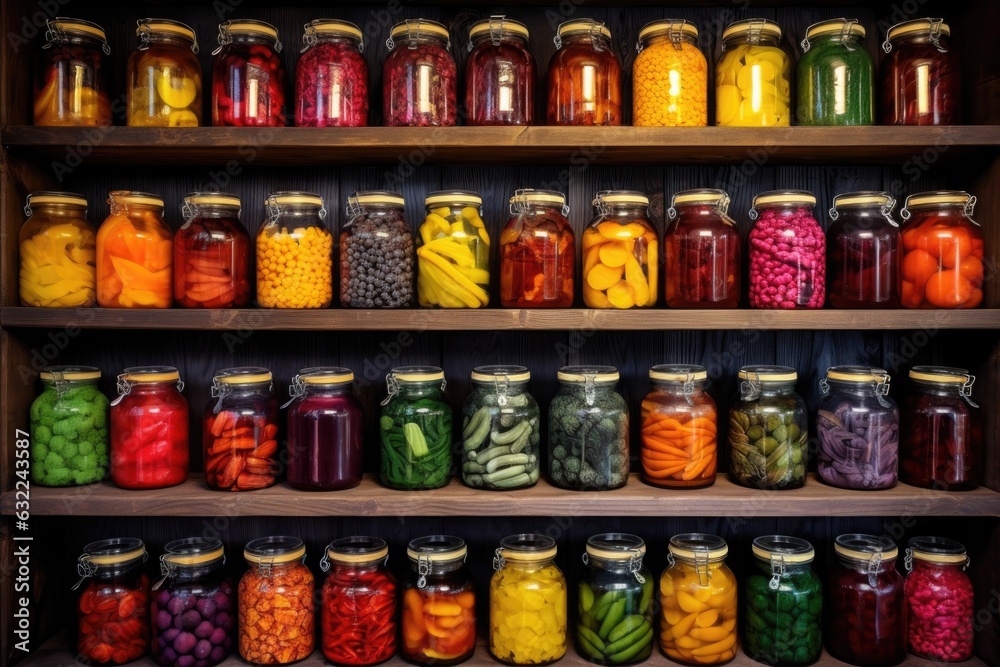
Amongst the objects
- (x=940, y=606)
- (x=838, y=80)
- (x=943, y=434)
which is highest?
(x=838, y=80)

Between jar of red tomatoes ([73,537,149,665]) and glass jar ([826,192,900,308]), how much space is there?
149 cm

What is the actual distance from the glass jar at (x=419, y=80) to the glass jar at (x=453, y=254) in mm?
158

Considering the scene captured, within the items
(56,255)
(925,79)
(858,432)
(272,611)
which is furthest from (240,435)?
(925,79)

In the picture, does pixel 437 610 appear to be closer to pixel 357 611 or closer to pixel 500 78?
pixel 357 611

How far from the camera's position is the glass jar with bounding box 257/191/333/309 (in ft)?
4.67

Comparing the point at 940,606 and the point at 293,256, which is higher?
the point at 293,256

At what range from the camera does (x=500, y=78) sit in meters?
1.46

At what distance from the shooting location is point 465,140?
1384 millimetres

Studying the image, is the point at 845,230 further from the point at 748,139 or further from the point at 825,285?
the point at 748,139

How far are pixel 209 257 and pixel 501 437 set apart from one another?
670mm

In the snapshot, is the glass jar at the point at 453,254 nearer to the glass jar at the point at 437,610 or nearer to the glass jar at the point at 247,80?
the glass jar at the point at 247,80

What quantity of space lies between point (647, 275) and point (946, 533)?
0.91m

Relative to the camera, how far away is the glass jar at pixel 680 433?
1435 millimetres

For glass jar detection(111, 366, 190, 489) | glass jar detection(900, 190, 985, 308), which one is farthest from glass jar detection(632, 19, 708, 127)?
glass jar detection(111, 366, 190, 489)
